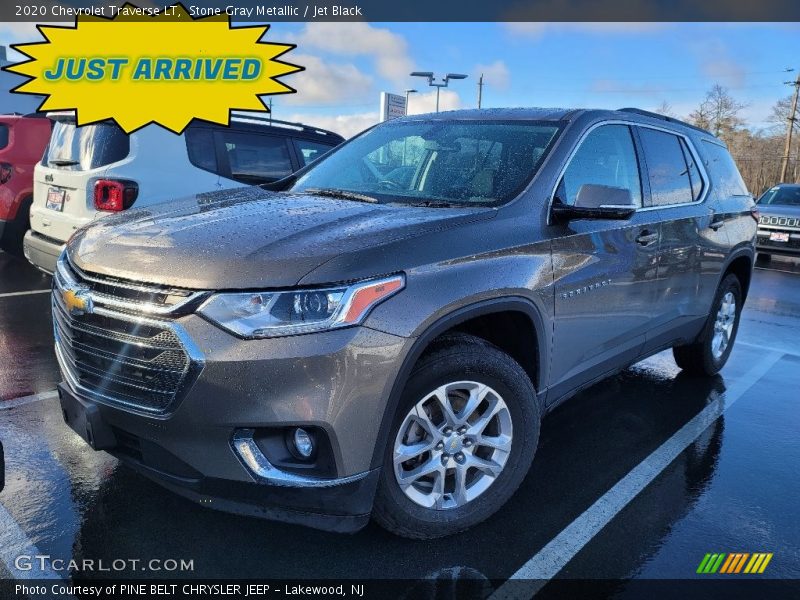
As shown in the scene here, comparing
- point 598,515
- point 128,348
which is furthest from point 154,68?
point 598,515

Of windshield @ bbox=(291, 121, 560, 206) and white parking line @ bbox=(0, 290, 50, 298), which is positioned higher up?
windshield @ bbox=(291, 121, 560, 206)

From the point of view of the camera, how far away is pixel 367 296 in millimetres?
2211

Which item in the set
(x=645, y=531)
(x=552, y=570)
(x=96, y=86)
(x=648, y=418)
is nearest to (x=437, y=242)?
(x=552, y=570)

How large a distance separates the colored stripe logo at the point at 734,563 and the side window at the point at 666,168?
2018mm

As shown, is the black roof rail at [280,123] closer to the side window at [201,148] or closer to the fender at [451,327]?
the side window at [201,148]

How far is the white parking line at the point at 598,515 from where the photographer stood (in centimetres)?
245

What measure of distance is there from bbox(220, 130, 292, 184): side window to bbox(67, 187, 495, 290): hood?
3442mm

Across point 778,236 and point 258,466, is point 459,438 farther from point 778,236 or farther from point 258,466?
point 778,236

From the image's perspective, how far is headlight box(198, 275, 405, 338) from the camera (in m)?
2.12

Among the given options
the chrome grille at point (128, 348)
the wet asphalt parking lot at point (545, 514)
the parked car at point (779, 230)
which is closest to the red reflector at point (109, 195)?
the wet asphalt parking lot at point (545, 514)

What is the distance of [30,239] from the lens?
5762 millimetres

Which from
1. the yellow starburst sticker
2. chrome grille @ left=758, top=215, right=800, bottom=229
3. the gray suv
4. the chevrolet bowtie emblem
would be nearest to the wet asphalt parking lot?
the gray suv

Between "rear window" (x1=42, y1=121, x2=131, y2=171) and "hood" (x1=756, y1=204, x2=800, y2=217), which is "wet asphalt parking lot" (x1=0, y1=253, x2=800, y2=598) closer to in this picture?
"rear window" (x1=42, y1=121, x2=131, y2=171)

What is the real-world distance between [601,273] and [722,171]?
2.36 meters
